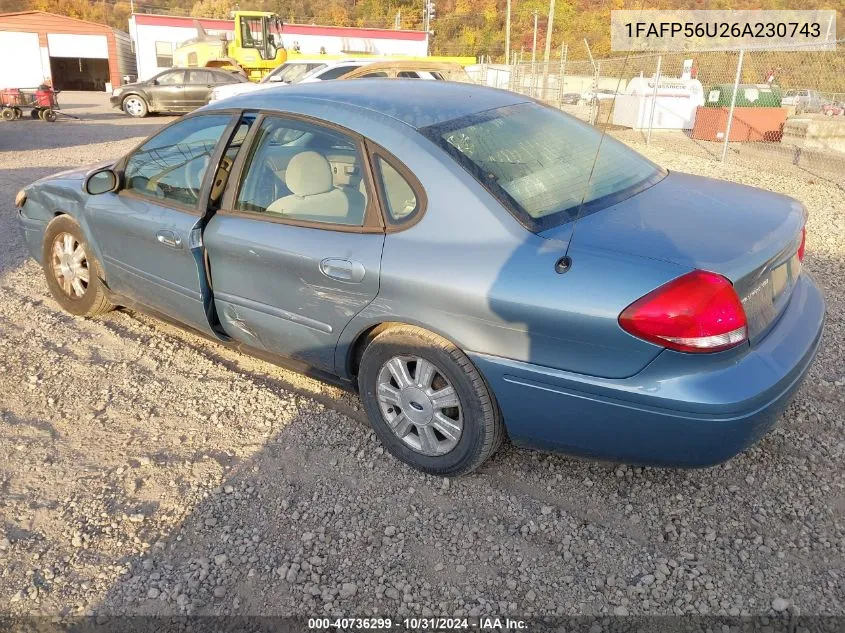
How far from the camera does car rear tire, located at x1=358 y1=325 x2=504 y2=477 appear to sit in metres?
2.69

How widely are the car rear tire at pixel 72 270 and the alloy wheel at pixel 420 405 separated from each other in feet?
7.77

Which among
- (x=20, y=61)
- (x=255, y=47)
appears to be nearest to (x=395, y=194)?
(x=255, y=47)

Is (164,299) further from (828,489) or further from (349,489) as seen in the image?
(828,489)

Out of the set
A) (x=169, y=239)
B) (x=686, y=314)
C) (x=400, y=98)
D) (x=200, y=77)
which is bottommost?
(x=200, y=77)

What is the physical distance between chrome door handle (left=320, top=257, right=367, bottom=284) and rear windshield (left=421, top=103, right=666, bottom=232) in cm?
61

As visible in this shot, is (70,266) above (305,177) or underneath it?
underneath

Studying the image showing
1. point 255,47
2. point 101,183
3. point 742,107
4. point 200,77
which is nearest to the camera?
A: point 101,183

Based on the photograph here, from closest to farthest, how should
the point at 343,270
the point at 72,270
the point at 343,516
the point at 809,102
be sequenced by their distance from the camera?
the point at 343,516
the point at 343,270
the point at 72,270
the point at 809,102

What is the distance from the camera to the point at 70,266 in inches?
179

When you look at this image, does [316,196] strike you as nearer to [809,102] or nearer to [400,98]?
[400,98]

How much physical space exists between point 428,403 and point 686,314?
1123 millimetres

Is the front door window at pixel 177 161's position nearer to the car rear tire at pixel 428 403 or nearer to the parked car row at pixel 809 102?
the car rear tire at pixel 428 403

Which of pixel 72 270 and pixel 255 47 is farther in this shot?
pixel 255 47

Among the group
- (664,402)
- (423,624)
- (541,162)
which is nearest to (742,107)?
(541,162)
